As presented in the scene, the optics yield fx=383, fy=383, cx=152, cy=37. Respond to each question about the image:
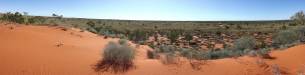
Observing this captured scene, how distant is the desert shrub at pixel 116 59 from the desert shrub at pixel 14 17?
51.5 feet

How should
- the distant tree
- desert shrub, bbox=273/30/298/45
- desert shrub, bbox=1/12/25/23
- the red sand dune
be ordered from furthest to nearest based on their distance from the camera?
the distant tree, desert shrub, bbox=1/12/25/23, desert shrub, bbox=273/30/298/45, the red sand dune

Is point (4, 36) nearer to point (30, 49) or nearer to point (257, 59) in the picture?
point (30, 49)

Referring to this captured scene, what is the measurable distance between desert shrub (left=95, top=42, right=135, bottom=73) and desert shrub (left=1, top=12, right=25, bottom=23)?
1570cm

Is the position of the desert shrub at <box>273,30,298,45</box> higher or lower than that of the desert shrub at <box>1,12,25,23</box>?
lower

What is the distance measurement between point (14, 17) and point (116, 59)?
17562 mm

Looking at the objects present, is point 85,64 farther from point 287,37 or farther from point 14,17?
point 287,37

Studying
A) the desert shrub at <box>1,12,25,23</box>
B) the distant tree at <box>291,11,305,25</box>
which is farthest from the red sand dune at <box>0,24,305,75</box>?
the distant tree at <box>291,11,305,25</box>

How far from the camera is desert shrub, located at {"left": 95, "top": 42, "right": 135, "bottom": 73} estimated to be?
11689mm

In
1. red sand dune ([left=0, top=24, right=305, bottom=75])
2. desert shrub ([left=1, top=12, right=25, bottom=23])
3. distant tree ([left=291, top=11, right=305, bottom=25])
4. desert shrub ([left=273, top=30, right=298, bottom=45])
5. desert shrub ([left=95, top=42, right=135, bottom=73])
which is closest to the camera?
red sand dune ([left=0, top=24, right=305, bottom=75])

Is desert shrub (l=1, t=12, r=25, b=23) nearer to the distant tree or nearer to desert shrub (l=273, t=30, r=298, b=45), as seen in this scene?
desert shrub (l=273, t=30, r=298, b=45)

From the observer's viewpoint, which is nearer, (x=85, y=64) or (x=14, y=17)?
(x=85, y=64)

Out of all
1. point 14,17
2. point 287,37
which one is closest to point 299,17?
point 287,37

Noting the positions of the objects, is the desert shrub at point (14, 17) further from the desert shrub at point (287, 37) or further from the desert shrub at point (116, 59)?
the desert shrub at point (287, 37)

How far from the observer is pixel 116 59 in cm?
1206
